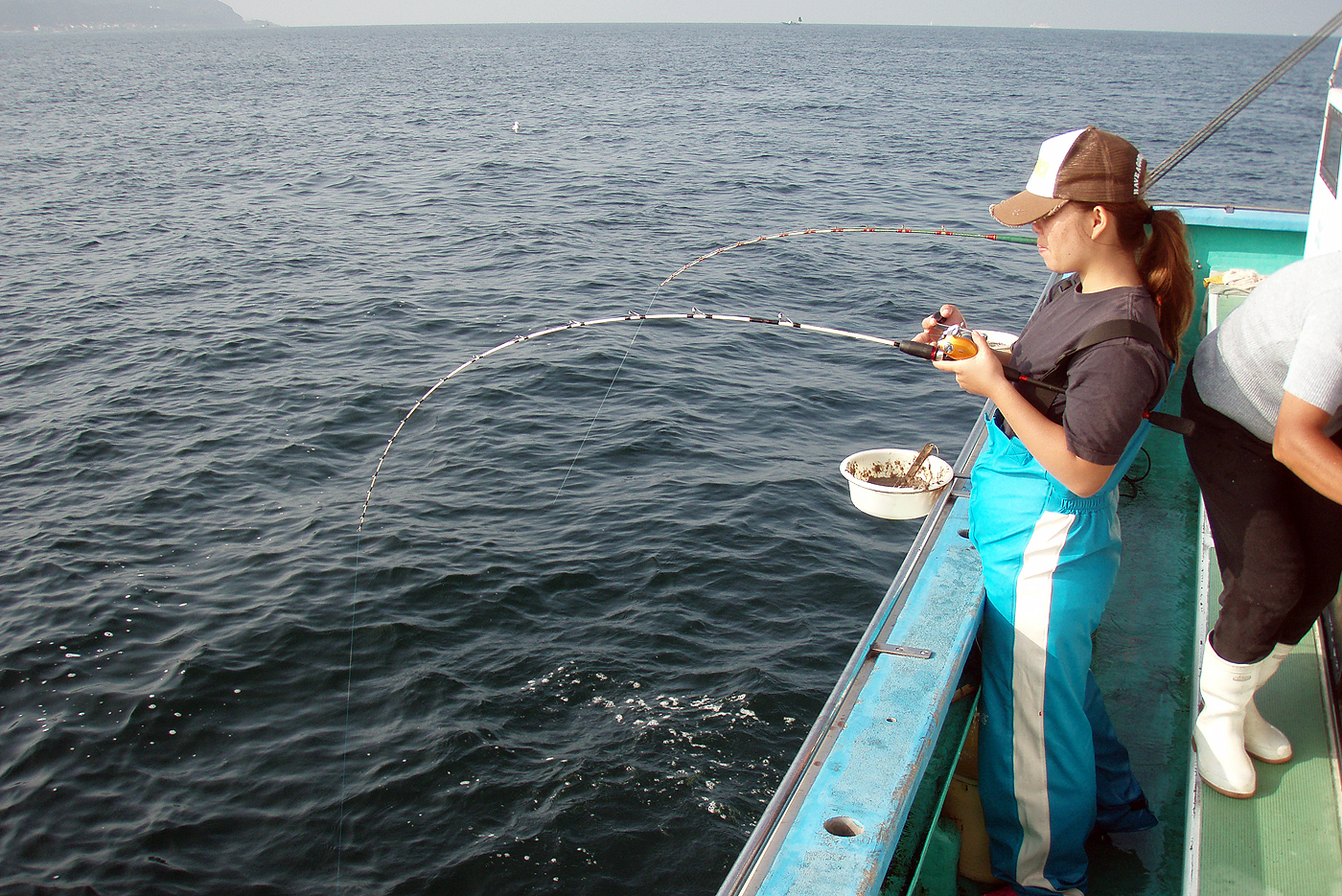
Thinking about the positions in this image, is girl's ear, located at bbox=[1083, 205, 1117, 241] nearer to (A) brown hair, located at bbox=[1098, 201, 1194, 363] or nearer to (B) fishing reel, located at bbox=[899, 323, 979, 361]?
(A) brown hair, located at bbox=[1098, 201, 1194, 363]

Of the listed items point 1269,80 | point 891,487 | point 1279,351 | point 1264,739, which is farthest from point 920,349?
point 1269,80

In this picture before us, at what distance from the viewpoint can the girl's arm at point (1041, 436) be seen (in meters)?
1.99

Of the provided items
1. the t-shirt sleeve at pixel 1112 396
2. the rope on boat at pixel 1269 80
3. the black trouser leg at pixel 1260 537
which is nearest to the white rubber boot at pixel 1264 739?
the black trouser leg at pixel 1260 537

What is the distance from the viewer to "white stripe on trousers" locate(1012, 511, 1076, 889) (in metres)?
2.18

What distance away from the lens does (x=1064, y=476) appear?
202cm

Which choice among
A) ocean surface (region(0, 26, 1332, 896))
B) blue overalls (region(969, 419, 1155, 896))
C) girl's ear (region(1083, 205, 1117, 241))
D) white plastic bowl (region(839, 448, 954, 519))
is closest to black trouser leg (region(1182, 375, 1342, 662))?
blue overalls (region(969, 419, 1155, 896))

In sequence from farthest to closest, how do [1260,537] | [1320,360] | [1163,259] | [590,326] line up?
[590,326]
[1260,537]
[1163,259]
[1320,360]

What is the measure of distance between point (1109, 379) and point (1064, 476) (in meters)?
0.23

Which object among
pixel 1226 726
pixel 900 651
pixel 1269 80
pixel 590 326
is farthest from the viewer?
pixel 590 326

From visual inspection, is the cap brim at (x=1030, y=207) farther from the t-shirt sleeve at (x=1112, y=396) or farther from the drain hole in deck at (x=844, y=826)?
the drain hole in deck at (x=844, y=826)

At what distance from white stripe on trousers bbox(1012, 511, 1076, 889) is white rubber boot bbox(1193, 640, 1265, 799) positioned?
0.48 meters

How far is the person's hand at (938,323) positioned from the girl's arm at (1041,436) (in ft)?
1.62

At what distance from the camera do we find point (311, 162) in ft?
84.0

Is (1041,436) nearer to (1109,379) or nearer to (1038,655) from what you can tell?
(1109,379)
